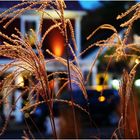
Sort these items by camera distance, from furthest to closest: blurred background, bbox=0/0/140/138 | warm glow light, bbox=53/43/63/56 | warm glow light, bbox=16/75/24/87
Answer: warm glow light, bbox=53/43/63/56 < blurred background, bbox=0/0/140/138 < warm glow light, bbox=16/75/24/87

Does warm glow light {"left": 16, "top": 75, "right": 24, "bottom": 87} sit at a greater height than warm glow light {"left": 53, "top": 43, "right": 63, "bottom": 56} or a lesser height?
lesser

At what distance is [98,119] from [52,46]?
10.5 feet

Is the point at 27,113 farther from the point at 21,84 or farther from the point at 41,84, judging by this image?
the point at 41,84

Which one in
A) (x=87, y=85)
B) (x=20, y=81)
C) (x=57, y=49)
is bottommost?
(x=87, y=85)

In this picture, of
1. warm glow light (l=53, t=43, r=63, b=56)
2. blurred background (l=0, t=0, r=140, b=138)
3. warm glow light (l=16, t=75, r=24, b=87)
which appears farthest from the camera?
warm glow light (l=53, t=43, r=63, b=56)

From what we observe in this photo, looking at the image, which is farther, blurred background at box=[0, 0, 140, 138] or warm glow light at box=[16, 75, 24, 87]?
blurred background at box=[0, 0, 140, 138]

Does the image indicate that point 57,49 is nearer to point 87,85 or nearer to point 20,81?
point 87,85

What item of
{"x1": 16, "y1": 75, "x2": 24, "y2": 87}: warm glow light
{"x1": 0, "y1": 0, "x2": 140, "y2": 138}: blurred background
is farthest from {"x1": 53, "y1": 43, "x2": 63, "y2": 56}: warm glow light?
{"x1": 16, "y1": 75, "x2": 24, "y2": 87}: warm glow light

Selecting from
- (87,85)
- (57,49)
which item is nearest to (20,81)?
(87,85)

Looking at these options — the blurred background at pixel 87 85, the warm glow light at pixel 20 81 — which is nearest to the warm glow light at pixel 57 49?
the blurred background at pixel 87 85

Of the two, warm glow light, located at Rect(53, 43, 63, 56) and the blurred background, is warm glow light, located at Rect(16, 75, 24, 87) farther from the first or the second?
warm glow light, located at Rect(53, 43, 63, 56)

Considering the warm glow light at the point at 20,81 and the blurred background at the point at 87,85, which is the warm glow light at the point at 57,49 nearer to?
the blurred background at the point at 87,85

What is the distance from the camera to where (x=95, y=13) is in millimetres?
28094

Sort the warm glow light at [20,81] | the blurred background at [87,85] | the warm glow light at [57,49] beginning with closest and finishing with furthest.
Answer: the warm glow light at [20,81] < the blurred background at [87,85] < the warm glow light at [57,49]
